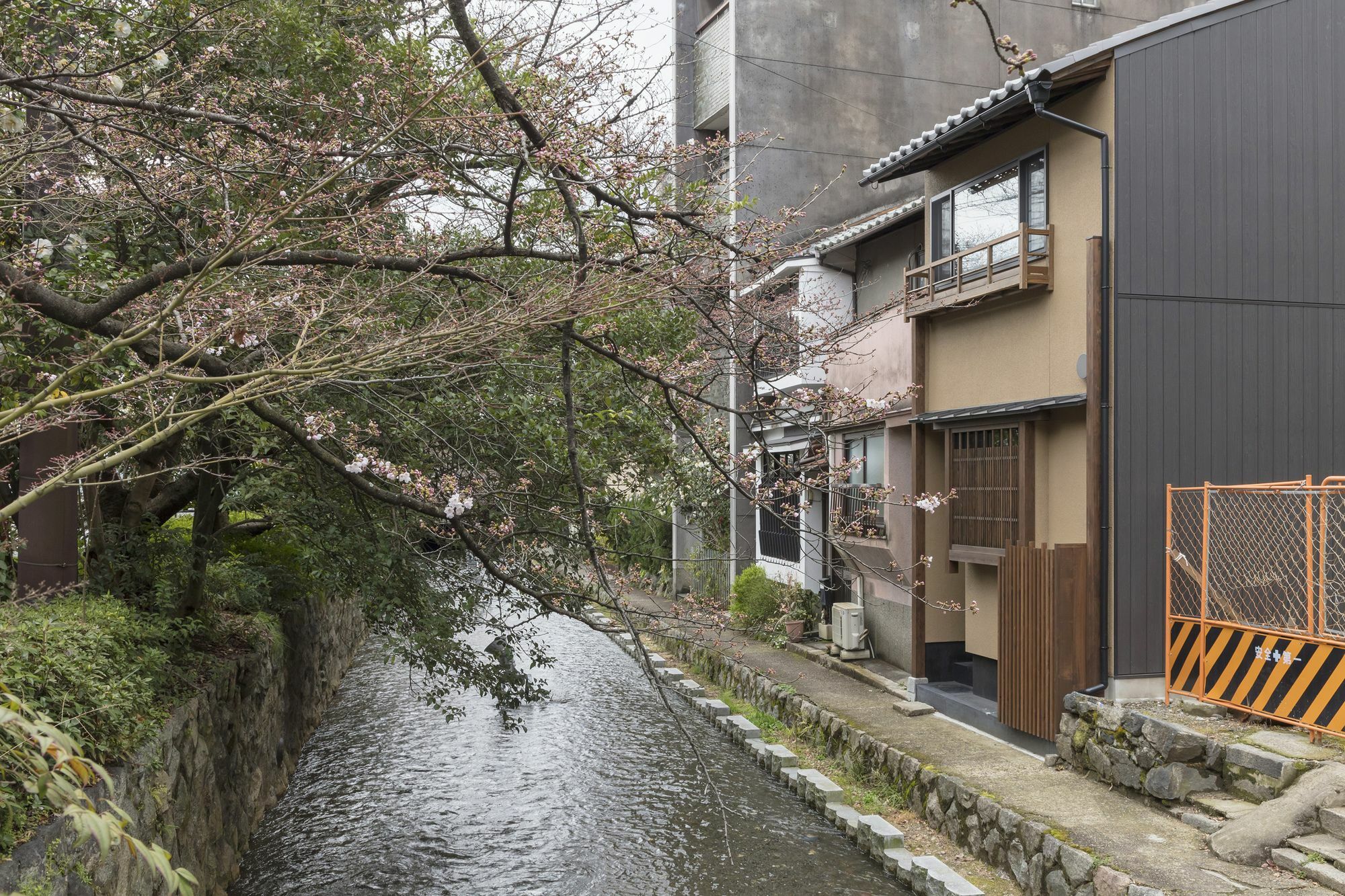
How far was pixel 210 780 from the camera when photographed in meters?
8.81

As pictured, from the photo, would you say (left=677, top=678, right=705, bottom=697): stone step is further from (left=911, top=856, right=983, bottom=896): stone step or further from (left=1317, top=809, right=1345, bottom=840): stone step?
(left=1317, top=809, right=1345, bottom=840): stone step

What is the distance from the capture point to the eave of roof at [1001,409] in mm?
10398

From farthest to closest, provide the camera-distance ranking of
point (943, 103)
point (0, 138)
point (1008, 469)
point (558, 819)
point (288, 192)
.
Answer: point (943, 103), point (1008, 469), point (558, 819), point (288, 192), point (0, 138)

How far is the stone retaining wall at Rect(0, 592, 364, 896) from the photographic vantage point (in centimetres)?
524

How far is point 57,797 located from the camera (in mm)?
2438

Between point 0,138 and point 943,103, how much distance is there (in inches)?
740

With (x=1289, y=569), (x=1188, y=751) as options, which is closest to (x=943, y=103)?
(x=1289, y=569)

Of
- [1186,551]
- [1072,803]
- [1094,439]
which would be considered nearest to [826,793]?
[1072,803]

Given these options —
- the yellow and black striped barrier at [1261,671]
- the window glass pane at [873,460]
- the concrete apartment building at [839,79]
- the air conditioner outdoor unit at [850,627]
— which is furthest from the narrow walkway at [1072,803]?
the concrete apartment building at [839,79]

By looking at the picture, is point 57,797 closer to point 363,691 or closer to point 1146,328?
point 1146,328

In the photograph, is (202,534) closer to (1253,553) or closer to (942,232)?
(942,232)

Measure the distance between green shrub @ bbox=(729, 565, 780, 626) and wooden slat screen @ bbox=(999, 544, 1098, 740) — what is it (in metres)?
7.71

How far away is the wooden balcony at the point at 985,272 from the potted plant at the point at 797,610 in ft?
21.8

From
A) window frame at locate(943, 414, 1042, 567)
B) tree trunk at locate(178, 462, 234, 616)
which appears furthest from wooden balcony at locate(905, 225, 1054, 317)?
tree trunk at locate(178, 462, 234, 616)
